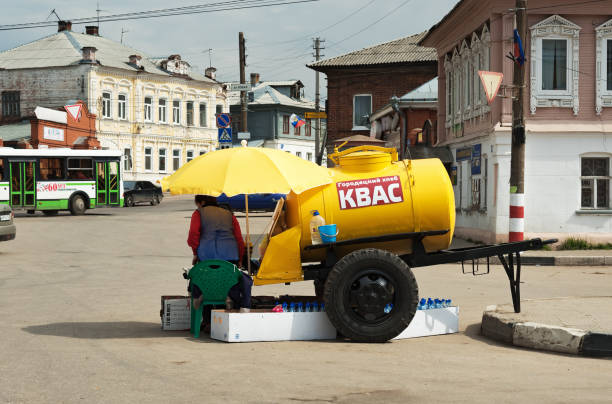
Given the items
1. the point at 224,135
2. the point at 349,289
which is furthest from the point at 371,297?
the point at 224,135

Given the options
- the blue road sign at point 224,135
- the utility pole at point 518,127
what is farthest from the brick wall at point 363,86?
the utility pole at point 518,127

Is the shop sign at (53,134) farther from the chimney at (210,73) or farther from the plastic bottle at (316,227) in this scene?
the plastic bottle at (316,227)

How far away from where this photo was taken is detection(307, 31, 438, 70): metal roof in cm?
4975

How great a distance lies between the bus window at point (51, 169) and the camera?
3606 centimetres

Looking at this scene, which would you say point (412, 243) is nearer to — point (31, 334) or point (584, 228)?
point (31, 334)

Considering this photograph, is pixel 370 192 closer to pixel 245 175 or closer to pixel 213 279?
pixel 245 175

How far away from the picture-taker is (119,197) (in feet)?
126

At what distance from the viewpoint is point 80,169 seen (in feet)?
121

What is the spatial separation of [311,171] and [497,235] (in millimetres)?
14100

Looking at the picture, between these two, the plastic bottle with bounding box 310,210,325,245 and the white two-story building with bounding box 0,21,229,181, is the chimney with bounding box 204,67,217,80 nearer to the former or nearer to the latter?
the white two-story building with bounding box 0,21,229,181

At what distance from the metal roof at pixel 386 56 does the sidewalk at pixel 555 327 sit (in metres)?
40.9

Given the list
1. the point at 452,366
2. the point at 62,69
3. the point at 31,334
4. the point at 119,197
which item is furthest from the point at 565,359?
the point at 62,69

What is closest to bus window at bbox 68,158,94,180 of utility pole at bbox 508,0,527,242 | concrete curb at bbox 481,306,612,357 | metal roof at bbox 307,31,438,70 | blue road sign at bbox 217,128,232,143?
blue road sign at bbox 217,128,232,143

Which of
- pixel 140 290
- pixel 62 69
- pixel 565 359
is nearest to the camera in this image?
pixel 565 359
